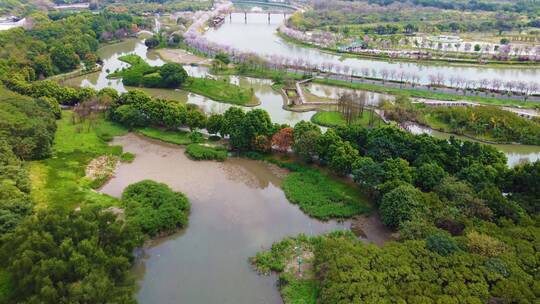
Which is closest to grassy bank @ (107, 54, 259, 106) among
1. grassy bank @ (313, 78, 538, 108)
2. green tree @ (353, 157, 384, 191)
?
grassy bank @ (313, 78, 538, 108)

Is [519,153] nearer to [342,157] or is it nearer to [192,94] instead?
[342,157]

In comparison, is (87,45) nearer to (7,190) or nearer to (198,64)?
(198,64)

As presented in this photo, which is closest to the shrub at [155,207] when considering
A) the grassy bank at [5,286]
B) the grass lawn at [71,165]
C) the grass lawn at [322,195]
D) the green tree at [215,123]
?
the grass lawn at [71,165]

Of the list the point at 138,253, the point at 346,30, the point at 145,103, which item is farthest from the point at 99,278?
the point at 346,30

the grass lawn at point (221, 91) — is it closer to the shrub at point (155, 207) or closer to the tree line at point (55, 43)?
the tree line at point (55, 43)

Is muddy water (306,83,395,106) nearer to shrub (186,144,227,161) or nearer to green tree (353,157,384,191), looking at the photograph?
green tree (353,157,384,191)
